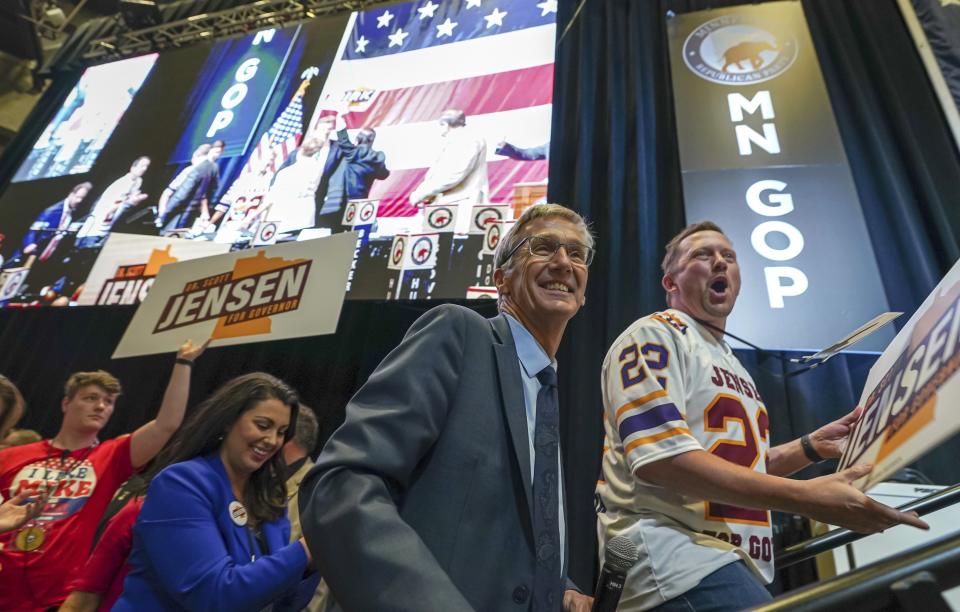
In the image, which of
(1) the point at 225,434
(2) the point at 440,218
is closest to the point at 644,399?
(1) the point at 225,434

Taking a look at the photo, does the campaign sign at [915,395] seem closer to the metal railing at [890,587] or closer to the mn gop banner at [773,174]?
the metal railing at [890,587]

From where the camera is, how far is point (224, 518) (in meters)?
1.48

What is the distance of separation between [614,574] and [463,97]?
3.88 metres

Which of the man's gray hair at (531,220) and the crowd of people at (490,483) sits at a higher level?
the man's gray hair at (531,220)

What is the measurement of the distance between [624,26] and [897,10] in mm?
1723

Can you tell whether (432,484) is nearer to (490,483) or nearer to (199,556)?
(490,483)

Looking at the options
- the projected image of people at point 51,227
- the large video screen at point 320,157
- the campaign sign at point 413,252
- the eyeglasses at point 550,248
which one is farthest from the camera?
the projected image of people at point 51,227

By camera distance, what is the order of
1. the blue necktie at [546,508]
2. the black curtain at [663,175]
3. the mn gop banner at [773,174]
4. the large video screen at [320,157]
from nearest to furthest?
the blue necktie at [546,508] → the mn gop banner at [773,174] → the black curtain at [663,175] → the large video screen at [320,157]

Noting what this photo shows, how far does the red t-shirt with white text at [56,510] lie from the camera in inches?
79.5

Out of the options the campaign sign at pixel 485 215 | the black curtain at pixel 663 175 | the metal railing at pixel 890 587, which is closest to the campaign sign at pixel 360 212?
the campaign sign at pixel 485 215

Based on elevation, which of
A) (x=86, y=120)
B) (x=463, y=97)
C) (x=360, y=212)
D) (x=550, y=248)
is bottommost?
(x=550, y=248)

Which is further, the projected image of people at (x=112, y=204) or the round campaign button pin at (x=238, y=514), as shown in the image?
the projected image of people at (x=112, y=204)

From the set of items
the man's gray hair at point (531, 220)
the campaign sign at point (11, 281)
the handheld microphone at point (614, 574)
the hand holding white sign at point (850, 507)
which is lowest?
the handheld microphone at point (614, 574)

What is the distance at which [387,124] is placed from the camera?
14.7 ft
